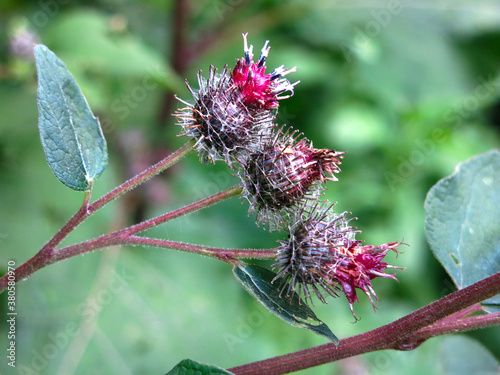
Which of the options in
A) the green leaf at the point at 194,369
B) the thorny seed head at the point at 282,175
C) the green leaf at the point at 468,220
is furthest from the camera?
the green leaf at the point at 468,220

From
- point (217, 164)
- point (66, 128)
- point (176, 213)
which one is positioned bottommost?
point (217, 164)

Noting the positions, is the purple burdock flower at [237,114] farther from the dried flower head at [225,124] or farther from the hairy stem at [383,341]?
the hairy stem at [383,341]

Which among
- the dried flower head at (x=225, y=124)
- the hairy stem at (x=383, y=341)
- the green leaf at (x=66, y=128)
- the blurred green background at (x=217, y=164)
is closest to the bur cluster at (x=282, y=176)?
the dried flower head at (x=225, y=124)

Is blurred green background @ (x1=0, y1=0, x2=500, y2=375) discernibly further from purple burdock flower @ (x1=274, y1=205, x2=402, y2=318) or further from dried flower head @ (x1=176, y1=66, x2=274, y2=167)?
dried flower head @ (x1=176, y1=66, x2=274, y2=167)

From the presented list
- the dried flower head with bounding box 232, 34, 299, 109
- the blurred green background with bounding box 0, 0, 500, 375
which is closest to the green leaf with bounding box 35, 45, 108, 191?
the dried flower head with bounding box 232, 34, 299, 109

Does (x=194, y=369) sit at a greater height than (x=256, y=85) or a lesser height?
lesser

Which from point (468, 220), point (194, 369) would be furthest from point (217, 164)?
point (194, 369)

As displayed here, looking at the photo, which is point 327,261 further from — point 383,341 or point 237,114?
point 237,114
